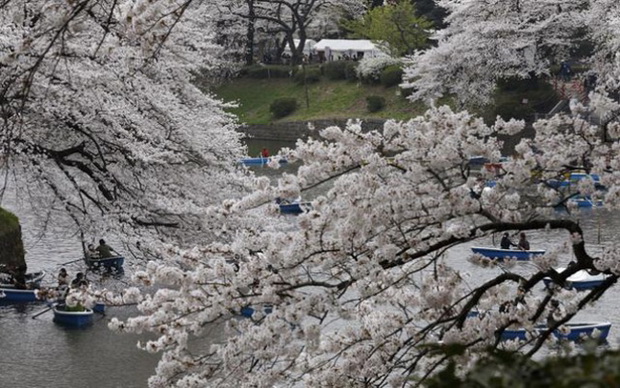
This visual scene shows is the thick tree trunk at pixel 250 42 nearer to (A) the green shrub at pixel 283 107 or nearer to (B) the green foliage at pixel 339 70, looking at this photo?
(B) the green foliage at pixel 339 70

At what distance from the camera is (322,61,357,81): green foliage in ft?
149

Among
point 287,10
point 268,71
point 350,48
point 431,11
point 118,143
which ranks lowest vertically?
point 268,71

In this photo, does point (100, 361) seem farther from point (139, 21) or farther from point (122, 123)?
point (139, 21)

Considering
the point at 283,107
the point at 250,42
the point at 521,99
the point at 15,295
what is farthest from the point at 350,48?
the point at 15,295

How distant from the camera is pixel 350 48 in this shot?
156 ft

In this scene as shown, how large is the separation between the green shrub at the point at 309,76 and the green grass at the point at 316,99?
8.1 inches

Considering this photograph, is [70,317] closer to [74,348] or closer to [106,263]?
[74,348]

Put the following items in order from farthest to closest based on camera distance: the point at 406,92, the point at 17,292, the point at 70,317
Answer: the point at 406,92 < the point at 17,292 < the point at 70,317

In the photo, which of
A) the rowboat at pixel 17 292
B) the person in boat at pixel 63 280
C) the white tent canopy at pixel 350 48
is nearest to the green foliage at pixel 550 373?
the person in boat at pixel 63 280

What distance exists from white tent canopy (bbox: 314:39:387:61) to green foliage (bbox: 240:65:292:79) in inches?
79.8

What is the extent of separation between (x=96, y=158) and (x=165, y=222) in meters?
1.45

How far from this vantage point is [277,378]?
6.84 m

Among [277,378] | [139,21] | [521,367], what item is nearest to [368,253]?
[277,378]

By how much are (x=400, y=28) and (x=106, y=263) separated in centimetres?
2762
